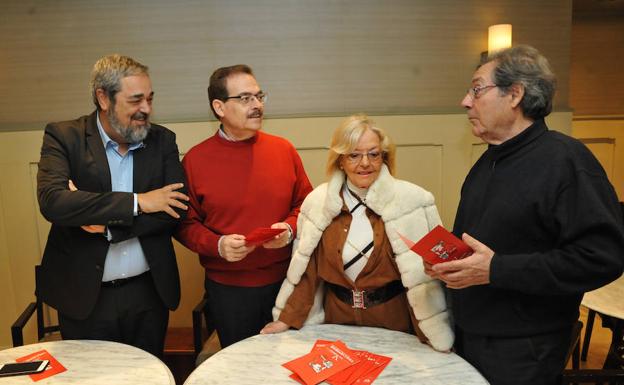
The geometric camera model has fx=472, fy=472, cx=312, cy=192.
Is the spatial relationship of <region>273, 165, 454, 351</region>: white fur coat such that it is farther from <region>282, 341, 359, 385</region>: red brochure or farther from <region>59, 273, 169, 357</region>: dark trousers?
<region>59, 273, 169, 357</region>: dark trousers

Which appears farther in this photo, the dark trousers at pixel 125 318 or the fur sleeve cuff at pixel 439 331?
the dark trousers at pixel 125 318

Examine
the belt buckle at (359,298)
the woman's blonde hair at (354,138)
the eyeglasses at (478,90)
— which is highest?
the eyeglasses at (478,90)

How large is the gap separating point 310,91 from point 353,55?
0.39 meters

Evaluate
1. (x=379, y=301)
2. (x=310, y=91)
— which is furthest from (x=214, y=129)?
(x=379, y=301)

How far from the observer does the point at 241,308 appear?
244 cm

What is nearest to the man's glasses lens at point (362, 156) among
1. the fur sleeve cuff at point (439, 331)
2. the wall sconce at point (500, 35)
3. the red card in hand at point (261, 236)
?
the red card in hand at point (261, 236)

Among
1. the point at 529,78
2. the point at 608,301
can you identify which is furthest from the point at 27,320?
the point at 608,301

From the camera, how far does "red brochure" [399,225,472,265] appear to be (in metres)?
1.61

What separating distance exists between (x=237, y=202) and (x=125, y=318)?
769 mm

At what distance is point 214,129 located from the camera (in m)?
3.27

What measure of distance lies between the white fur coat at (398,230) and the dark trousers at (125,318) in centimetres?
63

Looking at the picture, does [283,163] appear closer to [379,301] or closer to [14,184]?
[379,301]

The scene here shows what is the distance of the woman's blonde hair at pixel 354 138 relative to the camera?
2111 mm

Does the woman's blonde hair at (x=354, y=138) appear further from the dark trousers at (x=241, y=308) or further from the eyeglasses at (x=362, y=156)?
the dark trousers at (x=241, y=308)
